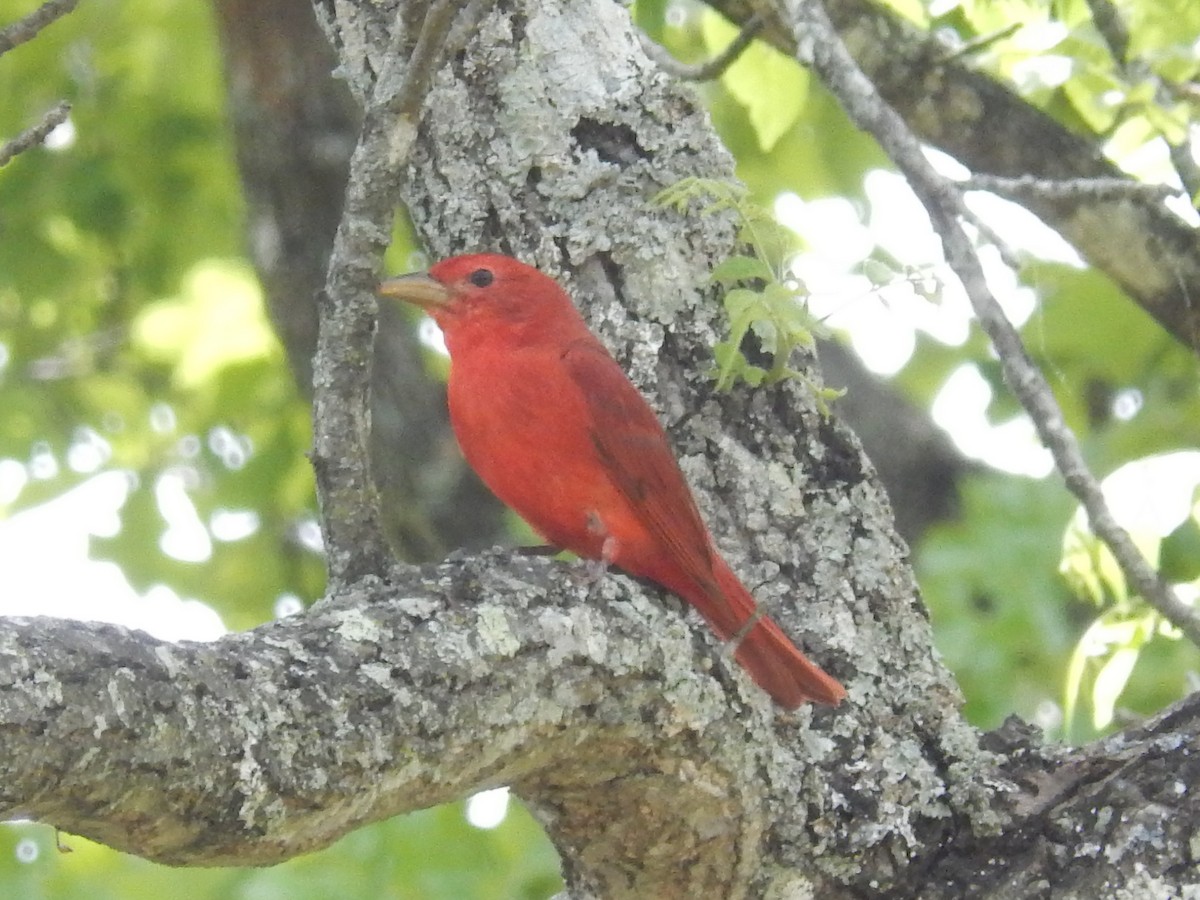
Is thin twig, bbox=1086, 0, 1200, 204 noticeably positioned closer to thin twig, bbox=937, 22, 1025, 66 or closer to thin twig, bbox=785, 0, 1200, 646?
thin twig, bbox=937, 22, 1025, 66

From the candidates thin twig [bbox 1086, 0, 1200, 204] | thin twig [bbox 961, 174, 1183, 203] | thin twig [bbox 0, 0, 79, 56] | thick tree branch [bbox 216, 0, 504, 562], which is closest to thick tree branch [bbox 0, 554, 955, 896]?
thin twig [bbox 0, 0, 79, 56]

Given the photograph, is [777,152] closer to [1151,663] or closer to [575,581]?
[1151,663]

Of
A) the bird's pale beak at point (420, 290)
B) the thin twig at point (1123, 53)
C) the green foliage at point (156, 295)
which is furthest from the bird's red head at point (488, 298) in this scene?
the green foliage at point (156, 295)

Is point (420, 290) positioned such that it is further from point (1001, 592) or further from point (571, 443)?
point (1001, 592)

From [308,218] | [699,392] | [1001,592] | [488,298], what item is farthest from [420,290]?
[1001,592]

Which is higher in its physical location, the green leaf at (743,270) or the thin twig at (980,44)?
the thin twig at (980,44)

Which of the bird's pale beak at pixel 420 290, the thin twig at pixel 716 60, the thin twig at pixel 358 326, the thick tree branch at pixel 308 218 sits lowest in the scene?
the thin twig at pixel 358 326

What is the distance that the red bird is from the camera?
296 centimetres

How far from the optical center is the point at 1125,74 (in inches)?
150

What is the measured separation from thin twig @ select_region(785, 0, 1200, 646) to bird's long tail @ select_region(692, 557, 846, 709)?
51 cm

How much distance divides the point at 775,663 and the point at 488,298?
104cm

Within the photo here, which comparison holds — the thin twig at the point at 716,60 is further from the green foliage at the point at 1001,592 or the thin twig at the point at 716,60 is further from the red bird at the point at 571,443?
the green foliage at the point at 1001,592

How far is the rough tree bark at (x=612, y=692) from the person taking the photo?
1.95 meters

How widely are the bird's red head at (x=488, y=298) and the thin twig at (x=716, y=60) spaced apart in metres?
0.74
